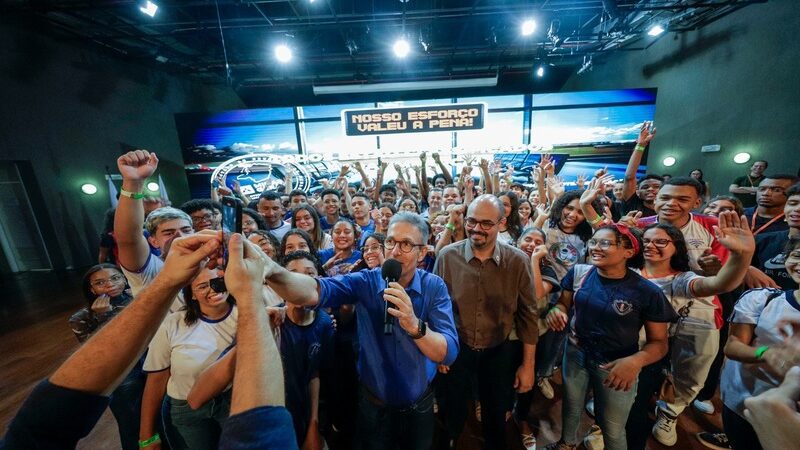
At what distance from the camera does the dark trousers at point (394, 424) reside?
1.63m

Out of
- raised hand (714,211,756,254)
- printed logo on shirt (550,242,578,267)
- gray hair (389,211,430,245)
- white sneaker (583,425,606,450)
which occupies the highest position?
gray hair (389,211,430,245)

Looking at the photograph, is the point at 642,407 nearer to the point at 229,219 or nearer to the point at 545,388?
the point at 545,388

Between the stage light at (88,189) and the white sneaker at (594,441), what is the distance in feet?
37.2

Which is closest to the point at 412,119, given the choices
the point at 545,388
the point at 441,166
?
the point at 441,166

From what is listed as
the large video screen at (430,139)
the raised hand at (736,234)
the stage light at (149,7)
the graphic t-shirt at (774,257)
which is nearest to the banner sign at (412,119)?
the large video screen at (430,139)

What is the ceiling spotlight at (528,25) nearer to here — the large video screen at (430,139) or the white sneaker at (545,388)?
the large video screen at (430,139)

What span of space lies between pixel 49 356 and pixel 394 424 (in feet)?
16.7

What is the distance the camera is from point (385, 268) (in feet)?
4.34

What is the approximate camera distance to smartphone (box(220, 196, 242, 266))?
86 centimetres

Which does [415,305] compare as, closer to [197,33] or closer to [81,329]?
[81,329]

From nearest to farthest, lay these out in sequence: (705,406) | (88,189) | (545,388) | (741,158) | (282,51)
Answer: (705,406)
(545,388)
(741,158)
(282,51)
(88,189)

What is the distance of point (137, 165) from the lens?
5.59ft

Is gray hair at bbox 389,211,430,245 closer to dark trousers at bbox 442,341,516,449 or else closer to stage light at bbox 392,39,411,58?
dark trousers at bbox 442,341,516,449

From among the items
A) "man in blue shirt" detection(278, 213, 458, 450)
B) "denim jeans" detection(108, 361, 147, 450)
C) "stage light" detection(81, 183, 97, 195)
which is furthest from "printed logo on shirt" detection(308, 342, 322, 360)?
"stage light" detection(81, 183, 97, 195)
